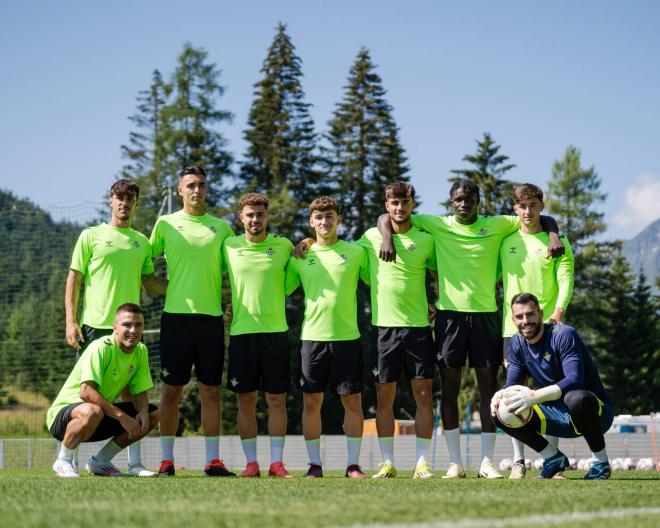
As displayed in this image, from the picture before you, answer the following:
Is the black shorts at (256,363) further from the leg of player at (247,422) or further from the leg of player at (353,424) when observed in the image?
the leg of player at (353,424)

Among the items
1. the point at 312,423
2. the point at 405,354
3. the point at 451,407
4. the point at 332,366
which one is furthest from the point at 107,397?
the point at 451,407

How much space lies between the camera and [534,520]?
3.73 metres

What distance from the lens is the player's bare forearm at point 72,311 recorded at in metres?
7.63

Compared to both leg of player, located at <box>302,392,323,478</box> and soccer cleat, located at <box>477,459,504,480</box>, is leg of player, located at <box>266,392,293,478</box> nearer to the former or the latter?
leg of player, located at <box>302,392,323,478</box>

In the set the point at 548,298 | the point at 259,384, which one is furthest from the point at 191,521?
the point at 548,298

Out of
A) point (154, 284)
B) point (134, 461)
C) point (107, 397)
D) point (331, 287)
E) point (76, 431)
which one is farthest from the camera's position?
point (154, 284)

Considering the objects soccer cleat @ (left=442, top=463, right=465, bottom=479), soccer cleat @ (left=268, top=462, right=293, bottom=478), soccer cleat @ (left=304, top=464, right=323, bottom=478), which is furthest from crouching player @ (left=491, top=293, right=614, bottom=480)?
soccer cleat @ (left=268, top=462, right=293, bottom=478)

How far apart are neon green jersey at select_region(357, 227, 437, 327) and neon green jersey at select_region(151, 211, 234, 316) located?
49.2 inches

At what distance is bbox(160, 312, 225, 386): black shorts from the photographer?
25.3ft

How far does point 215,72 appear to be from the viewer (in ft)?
139

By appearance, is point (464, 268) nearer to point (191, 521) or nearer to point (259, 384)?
point (259, 384)

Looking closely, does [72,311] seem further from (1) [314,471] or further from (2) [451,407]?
(2) [451,407]

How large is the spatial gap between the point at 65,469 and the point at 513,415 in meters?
3.25

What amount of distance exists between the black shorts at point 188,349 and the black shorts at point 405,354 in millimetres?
1290
